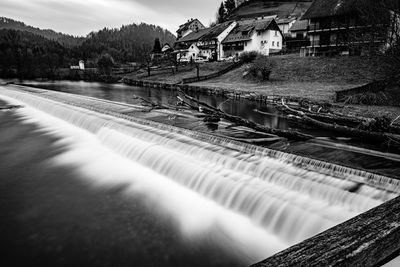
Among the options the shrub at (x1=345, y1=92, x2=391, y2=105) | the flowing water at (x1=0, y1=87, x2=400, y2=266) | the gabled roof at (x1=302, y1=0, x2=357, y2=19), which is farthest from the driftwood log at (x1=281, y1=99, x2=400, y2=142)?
the gabled roof at (x1=302, y1=0, x2=357, y2=19)

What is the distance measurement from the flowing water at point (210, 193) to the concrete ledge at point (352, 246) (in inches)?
211

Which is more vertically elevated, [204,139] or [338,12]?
[338,12]

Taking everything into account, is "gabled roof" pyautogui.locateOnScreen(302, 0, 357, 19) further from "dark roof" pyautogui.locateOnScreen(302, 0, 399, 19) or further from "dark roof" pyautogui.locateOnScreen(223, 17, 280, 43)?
"dark roof" pyautogui.locateOnScreen(223, 17, 280, 43)

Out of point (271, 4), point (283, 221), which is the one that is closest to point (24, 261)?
point (283, 221)

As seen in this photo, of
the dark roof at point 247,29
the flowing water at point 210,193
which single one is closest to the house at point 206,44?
the dark roof at point 247,29

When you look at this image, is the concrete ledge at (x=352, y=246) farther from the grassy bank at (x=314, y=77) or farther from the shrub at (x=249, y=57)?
the shrub at (x=249, y=57)

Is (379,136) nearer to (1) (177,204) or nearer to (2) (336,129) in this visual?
(2) (336,129)

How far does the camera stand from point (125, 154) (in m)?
14.6

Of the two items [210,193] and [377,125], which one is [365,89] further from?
[210,193]

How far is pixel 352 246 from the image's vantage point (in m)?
2.10

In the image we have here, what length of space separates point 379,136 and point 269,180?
6.36 metres

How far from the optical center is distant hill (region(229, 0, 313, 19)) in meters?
113

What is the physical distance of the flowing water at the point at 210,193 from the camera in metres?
7.55

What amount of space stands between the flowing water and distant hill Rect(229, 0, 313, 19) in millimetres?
111507
